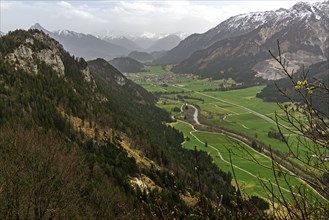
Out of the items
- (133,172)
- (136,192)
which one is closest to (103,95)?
(133,172)

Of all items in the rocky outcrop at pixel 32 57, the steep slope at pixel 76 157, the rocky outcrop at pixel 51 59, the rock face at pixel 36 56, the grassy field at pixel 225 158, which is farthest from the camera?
the rocky outcrop at pixel 51 59

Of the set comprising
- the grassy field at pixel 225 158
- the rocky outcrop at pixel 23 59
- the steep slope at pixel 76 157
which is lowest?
the grassy field at pixel 225 158

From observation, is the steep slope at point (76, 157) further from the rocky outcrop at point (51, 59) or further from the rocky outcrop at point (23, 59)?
the rocky outcrop at point (51, 59)

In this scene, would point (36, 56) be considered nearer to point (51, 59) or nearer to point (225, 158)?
point (51, 59)

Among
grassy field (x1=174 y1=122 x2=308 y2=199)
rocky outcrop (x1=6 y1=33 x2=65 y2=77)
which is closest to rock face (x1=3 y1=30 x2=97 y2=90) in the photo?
rocky outcrop (x1=6 y1=33 x2=65 y2=77)

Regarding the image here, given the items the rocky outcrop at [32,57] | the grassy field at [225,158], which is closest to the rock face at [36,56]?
the rocky outcrop at [32,57]

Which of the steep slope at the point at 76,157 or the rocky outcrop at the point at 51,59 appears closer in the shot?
the steep slope at the point at 76,157

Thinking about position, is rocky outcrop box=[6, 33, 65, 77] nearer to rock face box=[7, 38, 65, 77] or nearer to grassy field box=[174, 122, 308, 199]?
rock face box=[7, 38, 65, 77]

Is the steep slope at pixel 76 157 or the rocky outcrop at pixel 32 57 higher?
the rocky outcrop at pixel 32 57
